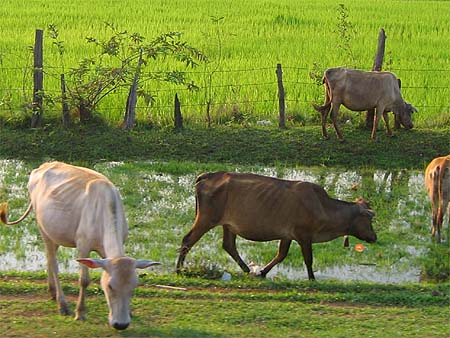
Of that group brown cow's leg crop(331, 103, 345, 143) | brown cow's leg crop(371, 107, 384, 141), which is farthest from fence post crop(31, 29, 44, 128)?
brown cow's leg crop(371, 107, 384, 141)

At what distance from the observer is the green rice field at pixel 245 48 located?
604 inches

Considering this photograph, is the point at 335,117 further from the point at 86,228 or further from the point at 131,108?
the point at 86,228

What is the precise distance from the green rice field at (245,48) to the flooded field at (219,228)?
85.4 inches

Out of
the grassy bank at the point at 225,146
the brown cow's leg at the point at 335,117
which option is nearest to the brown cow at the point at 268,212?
the grassy bank at the point at 225,146

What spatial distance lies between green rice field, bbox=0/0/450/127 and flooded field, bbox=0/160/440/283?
7.12 ft

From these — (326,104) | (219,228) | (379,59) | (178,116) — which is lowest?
(219,228)

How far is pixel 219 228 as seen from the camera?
10.8 m

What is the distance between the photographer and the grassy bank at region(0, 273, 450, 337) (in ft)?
23.2

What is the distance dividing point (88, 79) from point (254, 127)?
8.76 ft

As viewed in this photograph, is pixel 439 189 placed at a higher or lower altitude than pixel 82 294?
higher

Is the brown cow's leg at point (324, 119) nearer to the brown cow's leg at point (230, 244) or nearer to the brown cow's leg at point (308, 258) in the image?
the brown cow's leg at point (230, 244)

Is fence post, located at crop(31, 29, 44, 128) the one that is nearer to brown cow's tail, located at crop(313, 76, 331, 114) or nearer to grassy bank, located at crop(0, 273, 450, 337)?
brown cow's tail, located at crop(313, 76, 331, 114)

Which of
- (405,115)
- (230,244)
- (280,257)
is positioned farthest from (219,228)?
(405,115)

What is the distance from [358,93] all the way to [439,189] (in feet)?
12.7
